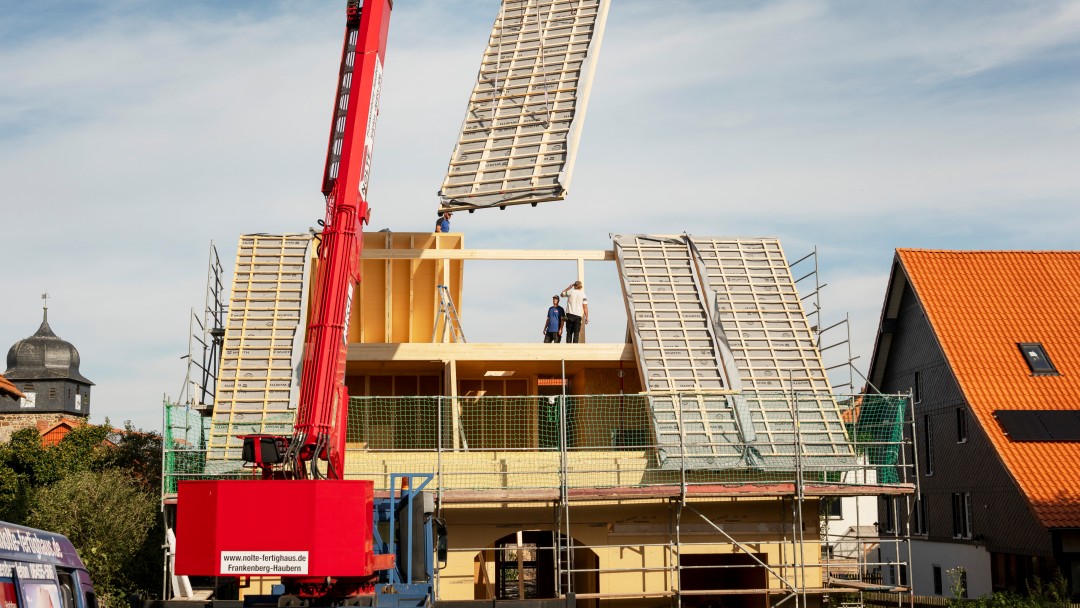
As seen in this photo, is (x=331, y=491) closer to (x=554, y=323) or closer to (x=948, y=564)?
(x=554, y=323)

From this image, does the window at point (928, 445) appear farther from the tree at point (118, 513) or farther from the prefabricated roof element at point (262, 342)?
the tree at point (118, 513)

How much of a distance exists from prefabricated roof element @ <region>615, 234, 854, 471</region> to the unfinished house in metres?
0.04

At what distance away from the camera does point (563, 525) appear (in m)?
21.3

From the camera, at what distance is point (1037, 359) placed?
29031 mm

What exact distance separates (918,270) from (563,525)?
1540 centimetres

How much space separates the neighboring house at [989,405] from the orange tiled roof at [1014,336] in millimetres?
31

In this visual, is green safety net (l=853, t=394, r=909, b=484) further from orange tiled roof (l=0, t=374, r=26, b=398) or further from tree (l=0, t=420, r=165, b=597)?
orange tiled roof (l=0, t=374, r=26, b=398)

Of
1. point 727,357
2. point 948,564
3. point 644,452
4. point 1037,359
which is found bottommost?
point 948,564

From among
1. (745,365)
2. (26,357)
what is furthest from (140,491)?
(26,357)

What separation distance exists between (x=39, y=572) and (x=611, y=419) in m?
15.5

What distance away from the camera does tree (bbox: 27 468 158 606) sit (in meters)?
22.6

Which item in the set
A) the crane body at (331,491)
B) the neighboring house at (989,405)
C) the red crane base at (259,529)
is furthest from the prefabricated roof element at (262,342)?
the neighboring house at (989,405)

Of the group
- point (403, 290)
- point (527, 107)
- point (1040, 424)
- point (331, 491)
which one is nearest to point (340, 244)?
point (331, 491)

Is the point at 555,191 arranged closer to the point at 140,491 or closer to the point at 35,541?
the point at 140,491
